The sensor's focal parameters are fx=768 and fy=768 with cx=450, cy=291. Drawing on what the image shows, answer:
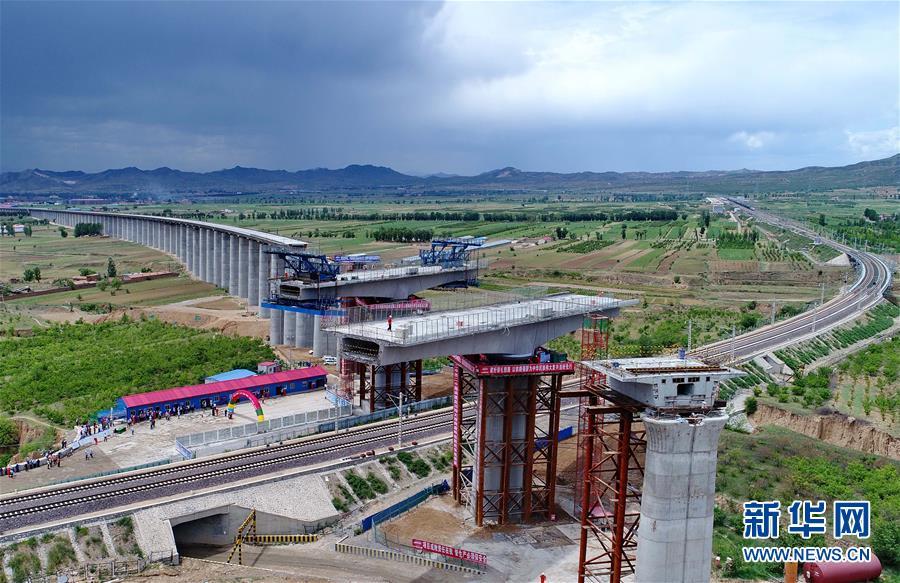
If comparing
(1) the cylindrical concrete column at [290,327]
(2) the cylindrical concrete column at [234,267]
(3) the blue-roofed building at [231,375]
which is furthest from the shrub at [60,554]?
(2) the cylindrical concrete column at [234,267]

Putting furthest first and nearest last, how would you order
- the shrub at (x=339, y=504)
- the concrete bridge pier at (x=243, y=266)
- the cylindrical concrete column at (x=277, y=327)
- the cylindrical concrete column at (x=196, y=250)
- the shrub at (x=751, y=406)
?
the cylindrical concrete column at (x=196, y=250)
the concrete bridge pier at (x=243, y=266)
the cylindrical concrete column at (x=277, y=327)
the shrub at (x=751, y=406)
the shrub at (x=339, y=504)

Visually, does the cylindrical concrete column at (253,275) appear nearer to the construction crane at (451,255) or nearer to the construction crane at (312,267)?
the construction crane at (312,267)

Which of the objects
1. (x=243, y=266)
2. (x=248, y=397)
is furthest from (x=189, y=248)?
(x=248, y=397)

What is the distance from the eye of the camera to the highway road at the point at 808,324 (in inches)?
3309

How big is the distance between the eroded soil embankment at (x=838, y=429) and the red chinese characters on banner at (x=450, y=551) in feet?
115

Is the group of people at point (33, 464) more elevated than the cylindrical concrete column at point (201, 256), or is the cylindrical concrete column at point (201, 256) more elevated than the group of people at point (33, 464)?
the cylindrical concrete column at point (201, 256)

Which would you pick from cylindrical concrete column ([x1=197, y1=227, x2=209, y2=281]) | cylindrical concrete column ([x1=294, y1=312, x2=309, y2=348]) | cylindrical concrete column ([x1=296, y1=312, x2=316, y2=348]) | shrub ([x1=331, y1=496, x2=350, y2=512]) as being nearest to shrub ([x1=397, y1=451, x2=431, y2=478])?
shrub ([x1=331, y1=496, x2=350, y2=512])

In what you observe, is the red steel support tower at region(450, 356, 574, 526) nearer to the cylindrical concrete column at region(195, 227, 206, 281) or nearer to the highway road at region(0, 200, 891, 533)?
the highway road at region(0, 200, 891, 533)

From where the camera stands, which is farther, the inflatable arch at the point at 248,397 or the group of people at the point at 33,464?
the inflatable arch at the point at 248,397

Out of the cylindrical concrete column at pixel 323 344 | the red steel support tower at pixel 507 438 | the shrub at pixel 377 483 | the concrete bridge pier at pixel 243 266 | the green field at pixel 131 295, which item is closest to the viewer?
the red steel support tower at pixel 507 438

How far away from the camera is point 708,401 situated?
1375 inches

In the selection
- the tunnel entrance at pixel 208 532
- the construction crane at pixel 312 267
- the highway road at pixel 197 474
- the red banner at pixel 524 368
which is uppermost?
the construction crane at pixel 312 267

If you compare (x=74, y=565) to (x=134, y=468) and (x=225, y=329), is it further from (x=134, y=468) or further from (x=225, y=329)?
(x=225, y=329)

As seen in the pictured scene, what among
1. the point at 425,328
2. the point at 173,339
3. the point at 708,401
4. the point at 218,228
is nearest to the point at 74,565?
the point at 425,328
